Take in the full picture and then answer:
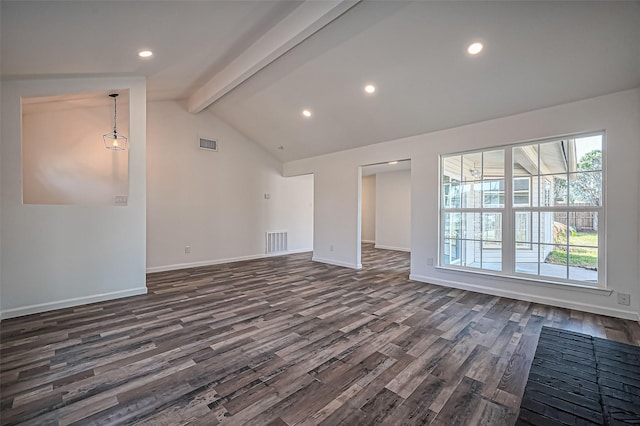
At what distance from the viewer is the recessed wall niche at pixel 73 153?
420 cm

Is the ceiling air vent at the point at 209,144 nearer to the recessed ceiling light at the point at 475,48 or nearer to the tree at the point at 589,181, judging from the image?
the recessed ceiling light at the point at 475,48

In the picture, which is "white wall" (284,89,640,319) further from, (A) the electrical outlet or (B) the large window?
(B) the large window

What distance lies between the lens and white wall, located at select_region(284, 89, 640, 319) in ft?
10.2

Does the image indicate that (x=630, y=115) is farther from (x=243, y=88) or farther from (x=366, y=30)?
(x=243, y=88)

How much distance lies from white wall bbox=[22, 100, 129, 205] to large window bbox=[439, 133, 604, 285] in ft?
18.9

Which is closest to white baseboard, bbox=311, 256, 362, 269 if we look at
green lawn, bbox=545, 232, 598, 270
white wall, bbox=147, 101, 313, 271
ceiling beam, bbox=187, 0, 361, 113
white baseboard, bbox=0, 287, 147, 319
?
white wall, bbox=147, 101, 313, 271

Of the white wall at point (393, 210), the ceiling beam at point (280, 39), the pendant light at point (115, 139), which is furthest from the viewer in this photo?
the white wall at point (393, 210)

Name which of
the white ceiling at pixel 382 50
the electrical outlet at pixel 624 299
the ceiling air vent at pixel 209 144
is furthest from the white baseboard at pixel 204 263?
the electrical outlet at pixel 624 299

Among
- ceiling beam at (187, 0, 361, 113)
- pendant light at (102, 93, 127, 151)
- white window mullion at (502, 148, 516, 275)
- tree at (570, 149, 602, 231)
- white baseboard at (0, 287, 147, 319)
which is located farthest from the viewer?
pendant light at (102, 93, 127, 151)

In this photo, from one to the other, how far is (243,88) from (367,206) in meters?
6.84

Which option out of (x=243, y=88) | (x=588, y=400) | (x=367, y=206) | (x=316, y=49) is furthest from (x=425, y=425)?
(x=367, y=206)

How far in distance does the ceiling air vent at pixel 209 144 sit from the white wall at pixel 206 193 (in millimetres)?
111

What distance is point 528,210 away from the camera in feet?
12.8

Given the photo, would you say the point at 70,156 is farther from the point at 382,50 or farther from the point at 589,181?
the point at 589,181
